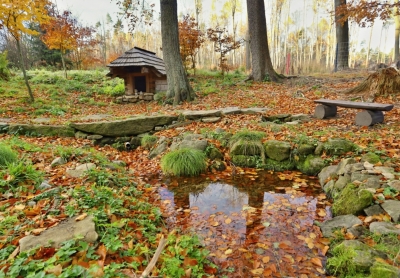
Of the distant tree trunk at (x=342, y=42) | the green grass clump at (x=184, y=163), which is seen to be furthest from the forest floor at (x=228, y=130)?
the distant tree trunk at (x=342, y=42)

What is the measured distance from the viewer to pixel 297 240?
251 cm

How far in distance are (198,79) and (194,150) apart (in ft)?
32.2

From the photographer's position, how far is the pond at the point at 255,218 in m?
2.23

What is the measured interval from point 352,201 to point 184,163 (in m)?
2.54

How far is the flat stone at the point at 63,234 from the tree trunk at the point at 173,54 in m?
6.71

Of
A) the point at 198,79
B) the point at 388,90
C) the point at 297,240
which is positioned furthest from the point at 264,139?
the point at 198,79

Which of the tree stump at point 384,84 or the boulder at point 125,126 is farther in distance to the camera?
the tree stump at point 384,84

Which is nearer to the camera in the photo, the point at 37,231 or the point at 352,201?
the point at 37,231

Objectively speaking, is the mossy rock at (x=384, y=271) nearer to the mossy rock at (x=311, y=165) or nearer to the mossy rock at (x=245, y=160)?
the mossy rock at (x=311, y=165)

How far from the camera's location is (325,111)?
18.7 ft

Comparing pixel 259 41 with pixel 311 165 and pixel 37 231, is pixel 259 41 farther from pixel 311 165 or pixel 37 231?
pixel 37 231

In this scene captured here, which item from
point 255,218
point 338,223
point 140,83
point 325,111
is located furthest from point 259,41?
point 338,223

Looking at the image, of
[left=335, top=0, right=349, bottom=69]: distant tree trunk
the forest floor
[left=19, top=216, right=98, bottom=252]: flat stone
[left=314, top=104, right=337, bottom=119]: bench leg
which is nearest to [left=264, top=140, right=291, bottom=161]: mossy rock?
the forest floor

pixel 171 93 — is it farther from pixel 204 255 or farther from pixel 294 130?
pixel 204 255
